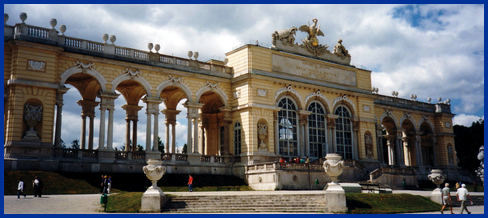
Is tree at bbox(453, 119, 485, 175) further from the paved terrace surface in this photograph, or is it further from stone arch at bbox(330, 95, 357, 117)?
the paved terrace surface

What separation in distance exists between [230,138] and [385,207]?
19130 millimetres

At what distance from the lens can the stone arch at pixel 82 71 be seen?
106 ft

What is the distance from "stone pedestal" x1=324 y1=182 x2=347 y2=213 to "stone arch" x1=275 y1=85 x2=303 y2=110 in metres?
18.8

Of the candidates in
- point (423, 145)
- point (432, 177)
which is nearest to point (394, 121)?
point (423, 145)

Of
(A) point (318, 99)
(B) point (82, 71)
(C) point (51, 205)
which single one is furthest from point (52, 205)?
(A) point (318, 99)

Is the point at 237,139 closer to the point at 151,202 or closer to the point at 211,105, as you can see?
the point at 211,105

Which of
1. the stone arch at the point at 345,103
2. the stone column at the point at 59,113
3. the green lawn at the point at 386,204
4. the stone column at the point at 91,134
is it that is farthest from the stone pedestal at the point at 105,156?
the stone arch at the point at 345,103

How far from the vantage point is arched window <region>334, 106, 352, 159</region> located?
43.7 metres

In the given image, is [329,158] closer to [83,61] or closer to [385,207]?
[385,207]

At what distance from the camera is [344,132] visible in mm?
44219

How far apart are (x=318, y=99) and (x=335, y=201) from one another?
72.8ft

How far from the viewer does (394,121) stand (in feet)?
174

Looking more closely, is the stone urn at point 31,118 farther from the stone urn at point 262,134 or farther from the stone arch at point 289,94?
the stone arch at point 289,94

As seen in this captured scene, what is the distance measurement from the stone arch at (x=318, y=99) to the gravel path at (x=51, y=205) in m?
22.2
